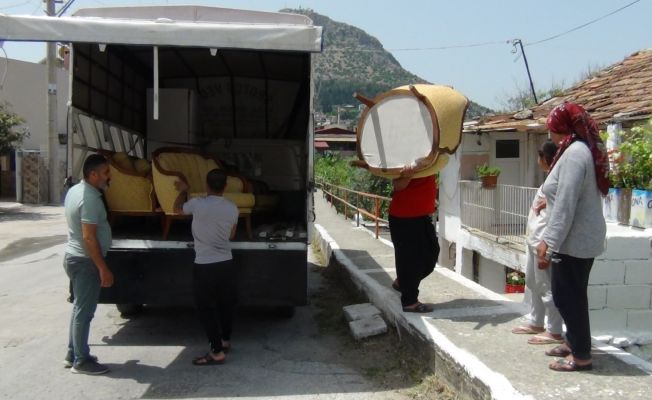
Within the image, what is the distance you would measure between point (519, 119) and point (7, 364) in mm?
10166

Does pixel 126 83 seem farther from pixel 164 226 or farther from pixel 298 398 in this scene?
pixel 298 398

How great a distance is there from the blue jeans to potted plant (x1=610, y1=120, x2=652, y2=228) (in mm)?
4797

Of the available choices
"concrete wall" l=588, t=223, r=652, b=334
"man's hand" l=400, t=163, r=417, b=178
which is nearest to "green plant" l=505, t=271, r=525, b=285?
"concrete wall" l=588, t=223, r=652, b=334

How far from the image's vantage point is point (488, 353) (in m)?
4.15

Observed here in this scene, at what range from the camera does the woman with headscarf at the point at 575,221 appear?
3600 mm

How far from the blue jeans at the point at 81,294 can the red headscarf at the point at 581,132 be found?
3573 mm

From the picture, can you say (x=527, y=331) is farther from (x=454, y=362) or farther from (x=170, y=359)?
(x=170, y=359)

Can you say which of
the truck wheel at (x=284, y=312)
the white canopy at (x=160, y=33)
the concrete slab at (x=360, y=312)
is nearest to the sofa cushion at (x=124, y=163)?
the white canopy at (x=160, y=33)

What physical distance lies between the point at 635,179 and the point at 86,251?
5086mm

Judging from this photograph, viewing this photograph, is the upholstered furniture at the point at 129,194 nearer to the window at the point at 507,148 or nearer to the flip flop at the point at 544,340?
the flip flop at the point at 544,340

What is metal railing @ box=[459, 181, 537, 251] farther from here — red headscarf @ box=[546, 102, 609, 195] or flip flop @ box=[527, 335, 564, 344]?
red headscarf @ box=[546, 102, 609, 195]

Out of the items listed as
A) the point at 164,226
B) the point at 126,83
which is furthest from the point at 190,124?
the point at 164,226

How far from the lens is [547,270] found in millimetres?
4242

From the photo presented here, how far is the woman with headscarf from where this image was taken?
11.8 feet
